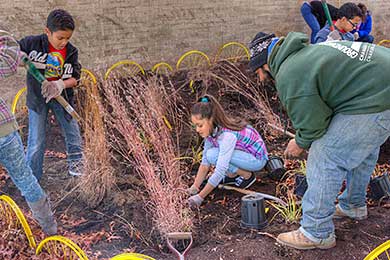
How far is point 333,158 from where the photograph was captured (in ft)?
8.73

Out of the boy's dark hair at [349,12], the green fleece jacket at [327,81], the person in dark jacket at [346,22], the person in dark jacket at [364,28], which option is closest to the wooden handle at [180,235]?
the green fleece jacket at [327,81]

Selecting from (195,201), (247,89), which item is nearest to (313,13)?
(247,89)

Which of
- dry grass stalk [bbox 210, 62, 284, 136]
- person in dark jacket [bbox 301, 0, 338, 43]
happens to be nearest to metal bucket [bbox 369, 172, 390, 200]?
dry grass stalk [bbox 210, 62, 284, 136]

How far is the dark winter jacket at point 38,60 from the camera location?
146 inches

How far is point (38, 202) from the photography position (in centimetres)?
293

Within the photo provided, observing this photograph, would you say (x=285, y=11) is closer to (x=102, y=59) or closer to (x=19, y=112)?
(x=102, y=59)

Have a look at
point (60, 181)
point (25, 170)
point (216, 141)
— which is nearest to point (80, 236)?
point (25, 170)

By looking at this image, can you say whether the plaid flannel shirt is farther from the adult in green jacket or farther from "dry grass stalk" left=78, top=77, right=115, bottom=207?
the adult in green jacket

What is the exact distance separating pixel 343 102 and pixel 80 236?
197cm

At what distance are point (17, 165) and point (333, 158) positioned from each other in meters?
1.88

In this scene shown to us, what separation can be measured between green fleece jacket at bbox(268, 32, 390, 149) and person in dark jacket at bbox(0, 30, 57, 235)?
157 cm

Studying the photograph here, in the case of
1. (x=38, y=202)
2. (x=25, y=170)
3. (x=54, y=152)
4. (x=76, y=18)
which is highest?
(x=76, y=18)

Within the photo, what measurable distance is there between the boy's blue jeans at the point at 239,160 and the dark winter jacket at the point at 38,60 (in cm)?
139

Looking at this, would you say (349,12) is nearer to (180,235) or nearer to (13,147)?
(180,235)
